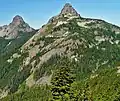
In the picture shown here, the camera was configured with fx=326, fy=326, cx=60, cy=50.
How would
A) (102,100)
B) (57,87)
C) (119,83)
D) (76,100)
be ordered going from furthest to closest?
(119,83) < (102,100) < (76,100) < (57,87)

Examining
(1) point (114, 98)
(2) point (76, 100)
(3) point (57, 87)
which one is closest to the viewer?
(3) point (57, 87)

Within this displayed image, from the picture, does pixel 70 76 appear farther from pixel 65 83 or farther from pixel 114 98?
pixel 114 98

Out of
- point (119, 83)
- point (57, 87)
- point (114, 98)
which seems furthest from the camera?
point (119, 83)

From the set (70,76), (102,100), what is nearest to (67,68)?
(70,76)

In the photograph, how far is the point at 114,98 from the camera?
115938 mm

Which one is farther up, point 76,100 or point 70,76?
point 70,76

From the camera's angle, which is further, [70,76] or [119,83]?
[119,83]

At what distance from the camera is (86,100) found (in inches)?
2142

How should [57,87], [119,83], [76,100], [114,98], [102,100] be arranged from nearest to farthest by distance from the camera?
1. [57,87]
2. [76,100]
3. [114,98]
4. [102,100]
5. [119,83]

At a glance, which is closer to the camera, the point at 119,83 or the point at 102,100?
the point at 102,100

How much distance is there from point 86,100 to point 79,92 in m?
2.37

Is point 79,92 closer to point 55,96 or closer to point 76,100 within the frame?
point 76,100

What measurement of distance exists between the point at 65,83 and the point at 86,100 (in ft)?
24.3

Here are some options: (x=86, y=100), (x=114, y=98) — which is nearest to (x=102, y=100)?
(x=114, y=98)
